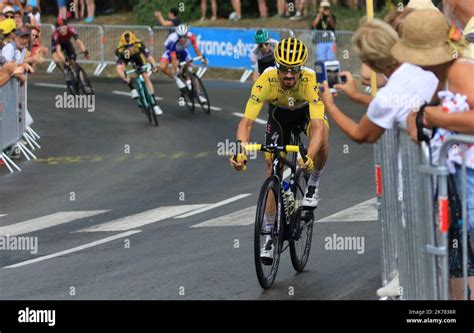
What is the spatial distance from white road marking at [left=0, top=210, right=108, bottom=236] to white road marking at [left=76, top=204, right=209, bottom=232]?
58cm

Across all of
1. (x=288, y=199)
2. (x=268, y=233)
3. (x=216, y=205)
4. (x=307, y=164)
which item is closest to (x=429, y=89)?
(x=307, y=164)

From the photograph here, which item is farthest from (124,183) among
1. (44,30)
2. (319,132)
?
(44,30)

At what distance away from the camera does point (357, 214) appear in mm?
14133

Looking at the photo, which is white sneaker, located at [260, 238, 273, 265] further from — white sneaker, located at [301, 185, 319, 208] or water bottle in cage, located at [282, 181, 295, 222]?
white sneaker, located at [301, 185, 319, 208]

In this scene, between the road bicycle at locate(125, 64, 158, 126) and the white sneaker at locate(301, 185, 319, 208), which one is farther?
the road bicycle at locate(125, 64, 158, 126)

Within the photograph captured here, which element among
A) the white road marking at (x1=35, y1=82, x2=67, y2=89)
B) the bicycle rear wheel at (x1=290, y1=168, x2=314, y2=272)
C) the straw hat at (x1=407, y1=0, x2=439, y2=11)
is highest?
the straw hat at (x1=407, y1=0, x2=439, y2=11)

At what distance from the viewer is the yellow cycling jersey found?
10875 millimetres

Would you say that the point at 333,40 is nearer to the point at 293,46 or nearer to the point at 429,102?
the point at 293,46

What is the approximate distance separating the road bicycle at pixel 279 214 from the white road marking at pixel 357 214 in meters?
2.54

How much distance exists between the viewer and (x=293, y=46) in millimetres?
10445

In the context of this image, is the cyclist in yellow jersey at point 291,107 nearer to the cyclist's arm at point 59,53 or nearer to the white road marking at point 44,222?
the white road marking at point 44,222

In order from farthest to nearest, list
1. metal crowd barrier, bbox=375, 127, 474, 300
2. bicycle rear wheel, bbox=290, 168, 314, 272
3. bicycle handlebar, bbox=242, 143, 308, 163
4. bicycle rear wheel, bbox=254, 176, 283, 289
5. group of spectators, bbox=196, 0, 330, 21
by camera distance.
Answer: group of spectators, bbox=196, 0, 330, 21 < bicycle rear wheel, bbox=290, 168, 314, 272 < bicycle handlebar, bbox=242, 143, 308, 163 < bicycle rear wheel, bbox=254, 176, 283, 289 < metal crowd barrier, bbox=375, 127, 474, 300

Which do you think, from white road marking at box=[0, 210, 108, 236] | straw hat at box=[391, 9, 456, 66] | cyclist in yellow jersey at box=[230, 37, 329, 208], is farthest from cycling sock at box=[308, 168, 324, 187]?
white road marking at box=[0, 210, 108, 236]
